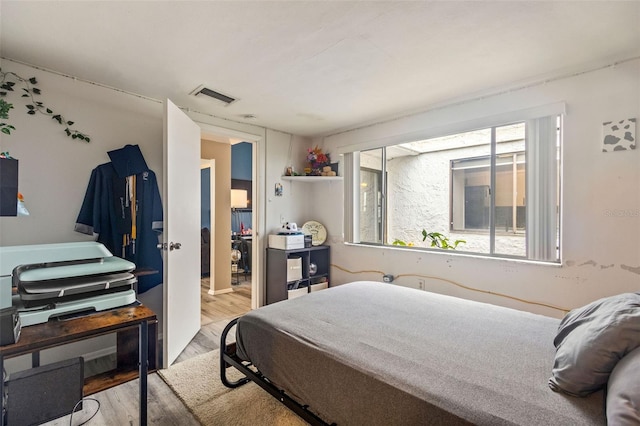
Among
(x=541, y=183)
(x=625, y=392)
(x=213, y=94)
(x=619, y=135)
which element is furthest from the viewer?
(x=213, y=94)

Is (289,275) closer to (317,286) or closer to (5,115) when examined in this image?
(317,286)

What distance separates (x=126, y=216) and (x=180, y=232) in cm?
50

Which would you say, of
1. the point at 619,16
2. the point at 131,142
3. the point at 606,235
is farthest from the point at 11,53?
the point at 606,235

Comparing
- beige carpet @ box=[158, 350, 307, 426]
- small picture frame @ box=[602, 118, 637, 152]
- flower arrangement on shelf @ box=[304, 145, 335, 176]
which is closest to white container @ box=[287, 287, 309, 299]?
beige carpet @ box=[158, 350, 307, 426]

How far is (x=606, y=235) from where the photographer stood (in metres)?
2.12

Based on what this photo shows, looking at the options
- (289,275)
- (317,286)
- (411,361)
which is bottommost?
(317,286)

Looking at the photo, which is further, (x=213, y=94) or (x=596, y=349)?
(x=213, y=94)

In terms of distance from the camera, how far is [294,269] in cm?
358

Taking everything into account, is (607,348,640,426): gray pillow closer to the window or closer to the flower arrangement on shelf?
the window

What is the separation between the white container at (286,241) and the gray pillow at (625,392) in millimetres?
2884

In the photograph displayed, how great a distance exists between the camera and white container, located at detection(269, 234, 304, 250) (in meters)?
3.51

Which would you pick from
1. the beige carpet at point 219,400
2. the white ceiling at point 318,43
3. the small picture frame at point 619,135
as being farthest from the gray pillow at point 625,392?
the small picture frame at point 619,135

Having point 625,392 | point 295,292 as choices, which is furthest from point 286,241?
point 625,392

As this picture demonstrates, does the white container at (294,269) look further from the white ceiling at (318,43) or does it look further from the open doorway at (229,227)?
the white ceiling at (318,43)
